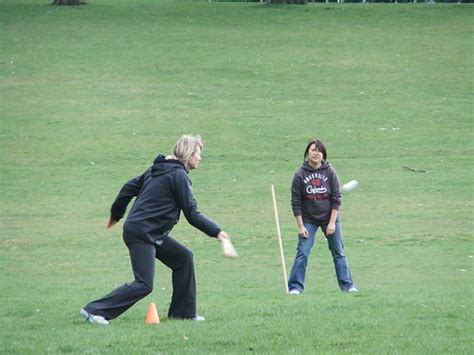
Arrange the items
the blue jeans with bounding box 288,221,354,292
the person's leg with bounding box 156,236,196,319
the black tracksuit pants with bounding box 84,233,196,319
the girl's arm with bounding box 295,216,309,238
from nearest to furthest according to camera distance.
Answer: the black tracksuit pants with bounding box 84,233,196,319 < the person's leg with bounding box 156,236,196,319 < the blue jeans with bounding box 288,221,354,292 < the girl's arm with bounding box 295,216,309,238

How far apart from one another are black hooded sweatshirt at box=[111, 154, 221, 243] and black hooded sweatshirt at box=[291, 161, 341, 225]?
335 cm

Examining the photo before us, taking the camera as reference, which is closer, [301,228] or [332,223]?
[332,223]

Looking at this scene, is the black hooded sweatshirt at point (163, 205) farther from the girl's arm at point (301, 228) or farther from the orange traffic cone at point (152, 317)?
the girl's arm at point (301, 228)

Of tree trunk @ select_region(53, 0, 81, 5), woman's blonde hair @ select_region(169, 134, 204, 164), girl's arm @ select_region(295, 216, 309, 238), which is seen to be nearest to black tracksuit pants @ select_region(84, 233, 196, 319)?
woman's blonde hair @ select_region(169, 134, 204, 164)

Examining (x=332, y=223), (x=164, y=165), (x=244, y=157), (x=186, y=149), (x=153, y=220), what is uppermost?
(x=186, y=149)

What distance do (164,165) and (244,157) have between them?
17305 mm

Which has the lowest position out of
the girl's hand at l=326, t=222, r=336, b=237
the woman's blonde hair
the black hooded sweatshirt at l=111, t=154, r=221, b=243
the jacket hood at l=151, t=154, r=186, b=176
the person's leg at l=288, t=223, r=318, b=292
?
the person's leg at l=288, t=223, r=318, b=292

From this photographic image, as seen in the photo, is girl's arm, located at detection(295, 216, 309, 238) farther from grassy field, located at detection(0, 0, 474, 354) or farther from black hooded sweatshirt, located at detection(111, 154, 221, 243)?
black hooded sweatshirt, located at detection(111, 154, 221, 243)

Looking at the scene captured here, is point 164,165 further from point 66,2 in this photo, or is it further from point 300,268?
point 66,2

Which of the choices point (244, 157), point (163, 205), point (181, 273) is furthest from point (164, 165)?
point (244, 157)

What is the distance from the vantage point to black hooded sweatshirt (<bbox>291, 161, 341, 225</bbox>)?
568 inches

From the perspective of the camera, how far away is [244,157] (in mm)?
28594

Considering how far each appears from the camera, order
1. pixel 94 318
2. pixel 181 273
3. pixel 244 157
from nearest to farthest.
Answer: pixel 94 318
pixel 181 273
pixel 244 157

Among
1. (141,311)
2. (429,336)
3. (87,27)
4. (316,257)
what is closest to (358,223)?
(316,257)
